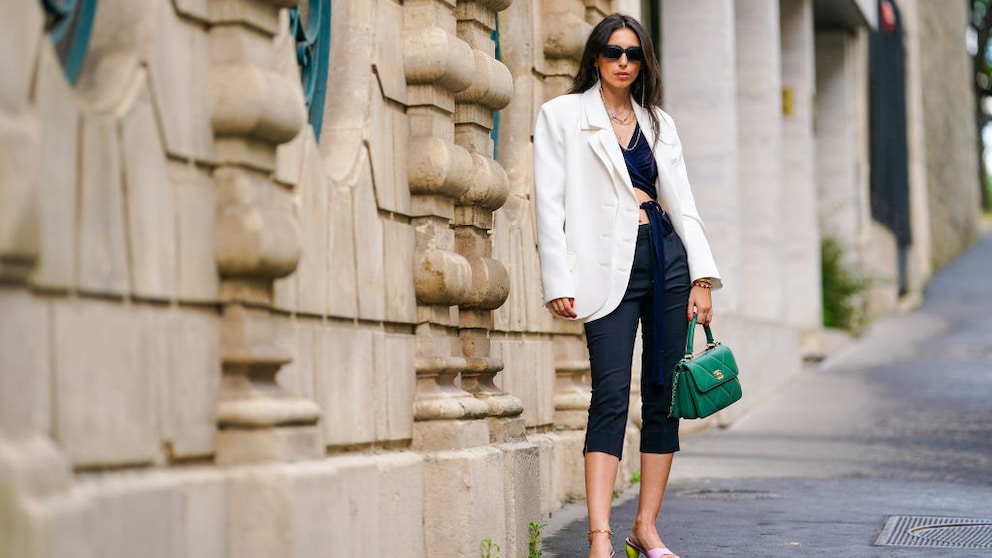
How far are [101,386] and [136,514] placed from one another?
31 centimetres

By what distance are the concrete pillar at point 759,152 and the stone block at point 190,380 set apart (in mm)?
11599

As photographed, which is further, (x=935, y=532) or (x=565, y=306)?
(x=935, y=532)

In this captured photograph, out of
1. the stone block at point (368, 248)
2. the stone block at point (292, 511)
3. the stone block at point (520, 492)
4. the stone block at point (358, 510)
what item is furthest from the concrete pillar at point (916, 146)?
the stone block at point (292, 511)

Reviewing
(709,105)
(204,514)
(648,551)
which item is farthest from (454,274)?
(709,105)

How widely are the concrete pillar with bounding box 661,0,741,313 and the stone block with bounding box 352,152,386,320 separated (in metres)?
8.11

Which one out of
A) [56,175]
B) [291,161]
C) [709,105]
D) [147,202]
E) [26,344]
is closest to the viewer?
[26,344]

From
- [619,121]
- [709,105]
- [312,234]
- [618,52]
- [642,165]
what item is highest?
[709,105]

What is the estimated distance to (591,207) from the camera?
219 inches

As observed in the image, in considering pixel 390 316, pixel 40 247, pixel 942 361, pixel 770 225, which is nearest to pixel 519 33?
pixel 390 316

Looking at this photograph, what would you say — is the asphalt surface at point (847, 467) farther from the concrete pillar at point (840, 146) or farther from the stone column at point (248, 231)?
the stone column at point (248, 231)

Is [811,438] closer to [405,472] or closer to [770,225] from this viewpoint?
[770,225]

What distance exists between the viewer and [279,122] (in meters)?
4.20

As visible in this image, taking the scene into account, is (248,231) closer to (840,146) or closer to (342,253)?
(342,253)

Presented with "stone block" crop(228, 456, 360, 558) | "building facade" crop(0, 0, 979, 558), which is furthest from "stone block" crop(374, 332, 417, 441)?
"stone block" crop(228, 456, 360, 558)
